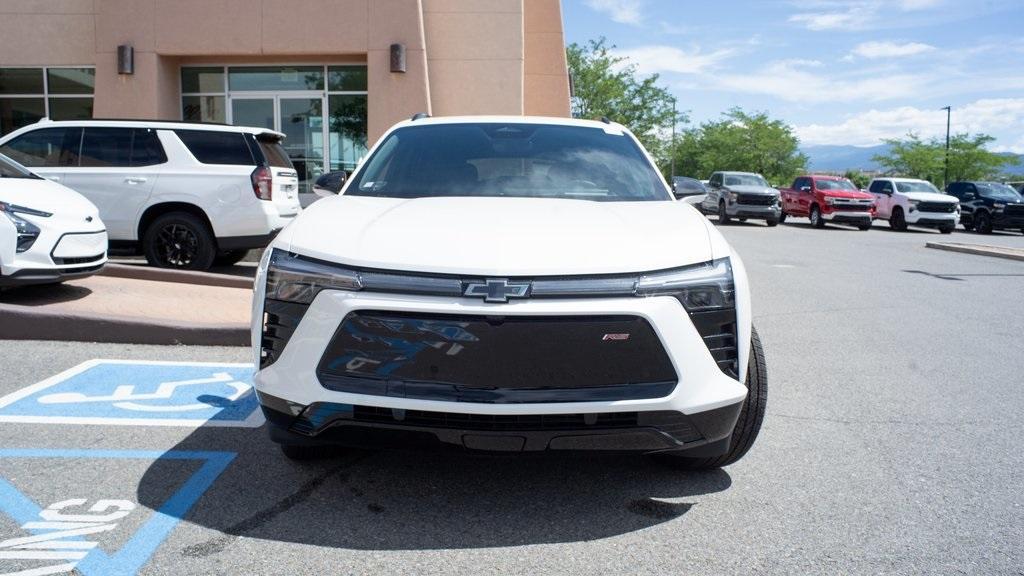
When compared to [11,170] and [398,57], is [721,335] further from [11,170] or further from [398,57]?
[398,57]

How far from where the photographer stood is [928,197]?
2742 centimetres

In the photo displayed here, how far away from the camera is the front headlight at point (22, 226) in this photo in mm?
6594

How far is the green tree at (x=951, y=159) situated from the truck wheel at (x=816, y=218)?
1278 inches

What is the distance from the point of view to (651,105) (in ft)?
191

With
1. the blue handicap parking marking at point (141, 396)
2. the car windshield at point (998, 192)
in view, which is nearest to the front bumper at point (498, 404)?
the blue handicap parking marking at point (141, 396)

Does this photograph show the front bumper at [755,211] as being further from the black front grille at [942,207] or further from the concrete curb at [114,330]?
the concrete curb at [114,330]

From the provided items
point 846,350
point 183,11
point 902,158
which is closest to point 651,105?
point 902,158

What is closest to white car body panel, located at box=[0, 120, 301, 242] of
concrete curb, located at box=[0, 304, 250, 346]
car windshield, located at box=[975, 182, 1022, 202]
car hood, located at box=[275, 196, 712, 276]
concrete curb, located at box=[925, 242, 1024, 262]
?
concrete curb, located at box=[0, 304, 250, 346]

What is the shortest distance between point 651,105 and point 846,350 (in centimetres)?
5341

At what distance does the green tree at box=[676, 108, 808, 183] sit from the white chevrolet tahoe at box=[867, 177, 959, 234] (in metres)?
33.9

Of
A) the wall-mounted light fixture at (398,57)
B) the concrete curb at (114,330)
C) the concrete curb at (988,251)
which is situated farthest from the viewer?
the wall-mounted light fixture at (398,57)

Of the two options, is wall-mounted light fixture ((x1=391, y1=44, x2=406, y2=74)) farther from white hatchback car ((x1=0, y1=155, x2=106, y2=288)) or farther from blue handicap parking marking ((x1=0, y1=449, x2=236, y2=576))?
blue handicap parking marking ((x1=0, y1=449, x2=236, y2=576))

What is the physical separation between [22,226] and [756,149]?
62728 millimetres

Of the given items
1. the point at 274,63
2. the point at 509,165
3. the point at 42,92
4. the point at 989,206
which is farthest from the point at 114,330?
the point at 989,206
